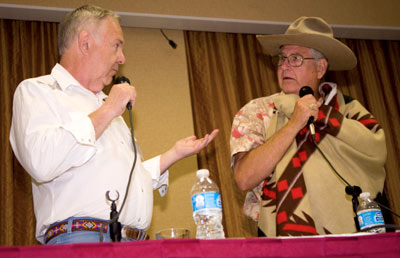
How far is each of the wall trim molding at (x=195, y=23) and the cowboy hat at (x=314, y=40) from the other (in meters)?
1.16

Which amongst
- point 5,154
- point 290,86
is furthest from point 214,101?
point 5,154

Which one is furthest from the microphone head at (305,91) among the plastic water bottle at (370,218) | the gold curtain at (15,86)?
the gold curtain at (15,86)

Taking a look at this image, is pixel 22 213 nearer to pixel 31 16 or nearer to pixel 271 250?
pixel 31 16

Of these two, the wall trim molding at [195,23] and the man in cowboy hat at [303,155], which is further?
the wall trim molding at [195,23]

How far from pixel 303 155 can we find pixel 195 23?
1.91 meters

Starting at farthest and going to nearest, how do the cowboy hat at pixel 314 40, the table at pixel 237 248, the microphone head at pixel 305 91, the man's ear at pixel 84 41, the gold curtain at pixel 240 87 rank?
the gold curtain at pixel 240 87, the cowboy hat at pixel 314 40, the microphone head at pixel 305 91, the man's ear at pixel 84 41, the table at pixel 237 248

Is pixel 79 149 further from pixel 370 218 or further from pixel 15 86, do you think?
pixel 15 86

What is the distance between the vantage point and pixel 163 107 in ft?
12.4

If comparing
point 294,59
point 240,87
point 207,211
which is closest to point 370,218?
point 207,211

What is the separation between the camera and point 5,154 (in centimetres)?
332

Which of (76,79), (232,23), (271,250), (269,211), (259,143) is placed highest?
(232,23)

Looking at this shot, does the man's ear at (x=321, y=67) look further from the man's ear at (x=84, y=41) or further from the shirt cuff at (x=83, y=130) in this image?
the shirt cuff at (x=83, y=130)

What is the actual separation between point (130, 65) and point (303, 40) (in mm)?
1513

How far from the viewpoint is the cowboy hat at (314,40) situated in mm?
2748
